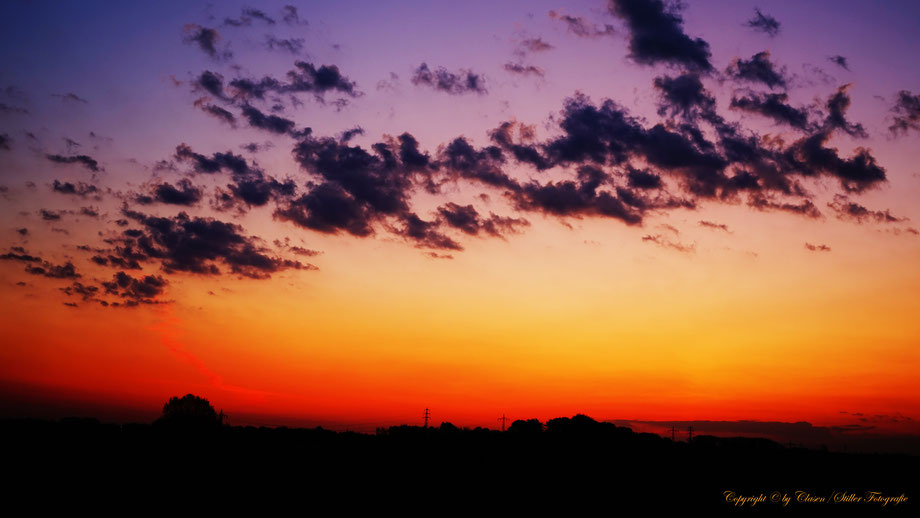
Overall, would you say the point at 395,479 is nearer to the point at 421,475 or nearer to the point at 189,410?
the point at 421,475

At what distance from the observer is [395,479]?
207ft

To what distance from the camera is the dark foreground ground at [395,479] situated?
52.6 metres

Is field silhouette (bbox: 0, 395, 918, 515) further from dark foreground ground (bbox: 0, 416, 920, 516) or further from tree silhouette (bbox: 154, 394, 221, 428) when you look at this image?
tree silhouette (bbox: 154, 394, 221, 428)

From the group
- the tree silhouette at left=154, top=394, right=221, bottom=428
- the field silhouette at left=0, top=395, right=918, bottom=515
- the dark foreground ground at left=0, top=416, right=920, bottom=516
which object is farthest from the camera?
the tree silhouette at left=154, top=394, right=221, bottom=428

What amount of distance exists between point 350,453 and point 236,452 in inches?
532

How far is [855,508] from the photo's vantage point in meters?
62.8

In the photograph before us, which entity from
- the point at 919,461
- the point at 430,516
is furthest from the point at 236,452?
the point at 919,461

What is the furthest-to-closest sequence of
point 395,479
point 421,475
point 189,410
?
1. point 189,410
2. point 421,475
3. point 395,479

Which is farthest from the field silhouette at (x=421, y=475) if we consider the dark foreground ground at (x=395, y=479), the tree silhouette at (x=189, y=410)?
the tree silhouette at (x=189, y=410)

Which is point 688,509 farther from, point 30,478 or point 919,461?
point 919,461

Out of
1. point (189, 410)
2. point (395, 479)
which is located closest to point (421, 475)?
point (395, 479)

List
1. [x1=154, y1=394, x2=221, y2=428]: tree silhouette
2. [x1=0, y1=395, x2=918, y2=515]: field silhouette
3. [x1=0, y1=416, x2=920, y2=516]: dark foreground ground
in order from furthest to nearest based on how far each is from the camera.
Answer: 1. [x1=154, y1=394, x2=221, y2=428]: tree silhouette
2. [x1=0, y1=395, x2=918, y2=515]: field silhouette
3. [x1=0, y1=416, x2=920, y2=516]: dark foreground ground

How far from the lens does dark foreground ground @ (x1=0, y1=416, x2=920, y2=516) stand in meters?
52.6

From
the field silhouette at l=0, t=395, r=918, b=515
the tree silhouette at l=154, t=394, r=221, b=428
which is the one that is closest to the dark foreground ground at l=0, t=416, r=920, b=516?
the field silhouette at l=0, t=395, r=918, b=515
